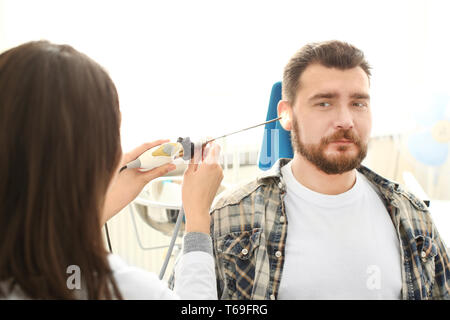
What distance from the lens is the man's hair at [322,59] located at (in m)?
1.27

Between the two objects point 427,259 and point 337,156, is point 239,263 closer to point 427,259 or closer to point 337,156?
point 337,156

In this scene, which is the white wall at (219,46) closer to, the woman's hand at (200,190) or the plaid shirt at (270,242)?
the plaid shirt at (270,242)

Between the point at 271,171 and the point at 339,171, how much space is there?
19 centimetres

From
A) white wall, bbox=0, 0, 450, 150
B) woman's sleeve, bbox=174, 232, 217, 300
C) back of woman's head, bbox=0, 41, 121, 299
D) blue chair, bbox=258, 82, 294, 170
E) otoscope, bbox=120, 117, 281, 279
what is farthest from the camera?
white wall, bbox=0, 0, 450, 150

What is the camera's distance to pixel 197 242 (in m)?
0.95

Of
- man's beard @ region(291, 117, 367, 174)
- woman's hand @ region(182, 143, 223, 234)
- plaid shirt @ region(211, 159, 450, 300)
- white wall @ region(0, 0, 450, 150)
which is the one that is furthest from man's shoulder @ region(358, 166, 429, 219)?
white wall @ region(0, 0, 450, 150)

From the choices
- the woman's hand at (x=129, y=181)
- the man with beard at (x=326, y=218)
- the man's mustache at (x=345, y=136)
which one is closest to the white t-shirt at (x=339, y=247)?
the man with beard at (x=326, y=218)

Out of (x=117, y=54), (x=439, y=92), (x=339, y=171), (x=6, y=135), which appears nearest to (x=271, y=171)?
(x=339, y=171)

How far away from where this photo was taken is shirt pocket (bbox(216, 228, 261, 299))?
1.16 meters

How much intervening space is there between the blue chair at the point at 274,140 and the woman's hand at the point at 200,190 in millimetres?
459

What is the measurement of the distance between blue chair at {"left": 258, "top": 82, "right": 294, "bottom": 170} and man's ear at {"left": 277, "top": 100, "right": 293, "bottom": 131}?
0.08m

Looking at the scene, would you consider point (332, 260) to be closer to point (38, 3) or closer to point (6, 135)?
point (6, 135)

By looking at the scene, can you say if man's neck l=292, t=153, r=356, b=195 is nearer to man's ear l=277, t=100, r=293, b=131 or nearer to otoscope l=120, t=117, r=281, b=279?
man's ear l=277, t=100, r=293, b=131

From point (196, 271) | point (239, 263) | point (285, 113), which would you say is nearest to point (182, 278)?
point (196, 271)
